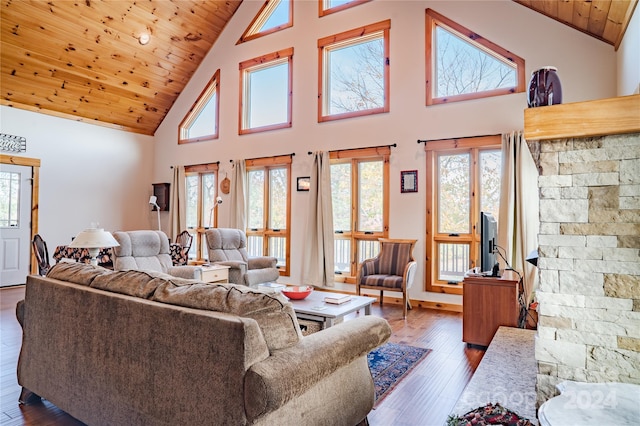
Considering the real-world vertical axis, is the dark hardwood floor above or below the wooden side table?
below

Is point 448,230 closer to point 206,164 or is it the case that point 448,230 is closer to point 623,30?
point 623,30

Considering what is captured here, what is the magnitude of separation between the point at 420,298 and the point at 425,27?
149 inches

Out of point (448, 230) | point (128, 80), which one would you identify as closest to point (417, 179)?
point (448, 230)

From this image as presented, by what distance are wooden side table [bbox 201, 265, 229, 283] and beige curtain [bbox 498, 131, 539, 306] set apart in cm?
340

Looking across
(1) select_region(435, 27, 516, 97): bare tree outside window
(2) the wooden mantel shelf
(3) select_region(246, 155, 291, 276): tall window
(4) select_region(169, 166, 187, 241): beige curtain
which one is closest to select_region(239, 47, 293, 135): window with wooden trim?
(3) select_region(246, 155, 291, 276): tall window

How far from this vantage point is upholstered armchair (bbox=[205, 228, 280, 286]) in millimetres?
5077

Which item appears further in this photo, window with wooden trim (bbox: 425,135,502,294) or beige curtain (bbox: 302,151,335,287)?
beige curtain (bbox: 302,151,335,287)

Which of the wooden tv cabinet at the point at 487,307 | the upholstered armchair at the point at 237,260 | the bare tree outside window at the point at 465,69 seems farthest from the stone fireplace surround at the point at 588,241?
the upholstered armchair at the point at 237,260

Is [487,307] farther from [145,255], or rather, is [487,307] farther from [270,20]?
[270,20]

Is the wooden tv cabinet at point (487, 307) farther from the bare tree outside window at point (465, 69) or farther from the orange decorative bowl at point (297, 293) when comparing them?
the bare tree outside window at point (465, 69)

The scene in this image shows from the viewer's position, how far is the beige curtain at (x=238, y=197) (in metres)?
7.00

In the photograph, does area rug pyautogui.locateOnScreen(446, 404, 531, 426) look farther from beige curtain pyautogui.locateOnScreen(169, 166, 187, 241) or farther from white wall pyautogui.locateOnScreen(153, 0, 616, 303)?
beige curtain pyautogui.locateOnScreen(169, 166, 187, 241)

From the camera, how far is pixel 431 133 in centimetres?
529

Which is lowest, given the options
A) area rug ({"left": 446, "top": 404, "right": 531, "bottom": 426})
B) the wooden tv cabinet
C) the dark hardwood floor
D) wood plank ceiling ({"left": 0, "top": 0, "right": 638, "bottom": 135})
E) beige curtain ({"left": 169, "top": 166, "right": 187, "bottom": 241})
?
the dark hardwood floor
